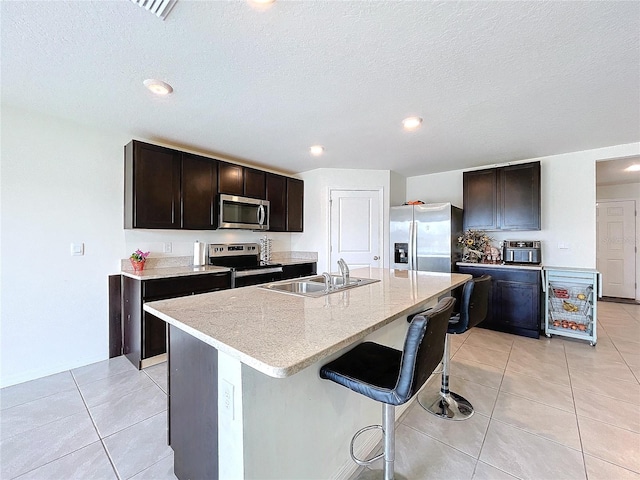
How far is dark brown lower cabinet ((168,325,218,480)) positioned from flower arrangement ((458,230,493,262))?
398 centimetres

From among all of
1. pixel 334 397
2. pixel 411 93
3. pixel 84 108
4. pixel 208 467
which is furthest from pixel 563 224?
pixel 84 108

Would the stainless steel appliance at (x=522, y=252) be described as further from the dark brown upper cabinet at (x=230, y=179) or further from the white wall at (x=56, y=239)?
the white wall at (x=56, y=239)

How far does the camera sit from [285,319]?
1202 mm

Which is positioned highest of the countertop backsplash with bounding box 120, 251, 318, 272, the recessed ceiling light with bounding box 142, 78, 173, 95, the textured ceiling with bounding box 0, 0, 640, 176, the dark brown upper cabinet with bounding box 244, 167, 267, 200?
the textured ceiling with bounding box 0, 0, 640, 176

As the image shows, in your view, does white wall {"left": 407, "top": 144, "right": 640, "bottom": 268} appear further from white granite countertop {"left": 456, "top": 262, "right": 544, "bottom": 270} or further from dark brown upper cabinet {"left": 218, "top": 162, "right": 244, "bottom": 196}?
dark brown upper cabinet {"left": 218, "top": 162, "right": 244, "bottom": 196}

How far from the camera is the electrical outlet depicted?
39.4 inches

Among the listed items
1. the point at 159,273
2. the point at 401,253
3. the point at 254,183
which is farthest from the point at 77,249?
the point at 401,253

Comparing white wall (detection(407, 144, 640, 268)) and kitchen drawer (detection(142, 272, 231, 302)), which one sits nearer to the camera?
kitchen drawer (detection(142, 272, 231, 302))

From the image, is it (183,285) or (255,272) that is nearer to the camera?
(183,285)

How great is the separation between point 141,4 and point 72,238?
232 centimetres

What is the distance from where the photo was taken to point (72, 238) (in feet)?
8.82

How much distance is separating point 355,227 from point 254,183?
1.64 meters

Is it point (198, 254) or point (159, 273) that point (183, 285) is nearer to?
point (159, 273)

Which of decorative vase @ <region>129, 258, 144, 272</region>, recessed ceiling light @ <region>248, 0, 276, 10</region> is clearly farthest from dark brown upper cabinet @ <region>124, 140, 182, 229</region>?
recessed ceiling light @ <region>248, 0, 276, 10</region>
